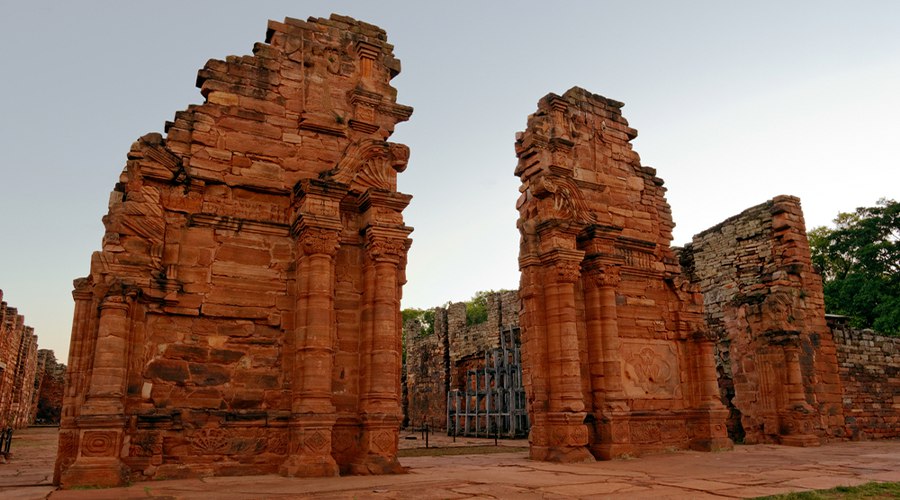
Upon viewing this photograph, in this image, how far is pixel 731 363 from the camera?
1739 cm

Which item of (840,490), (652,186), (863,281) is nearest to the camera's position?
(840,490)

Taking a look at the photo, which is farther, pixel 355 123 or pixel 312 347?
pixel 355 123

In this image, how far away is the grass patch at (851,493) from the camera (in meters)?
5.93

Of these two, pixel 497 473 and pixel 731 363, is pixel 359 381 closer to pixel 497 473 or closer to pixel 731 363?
pixel 497 473

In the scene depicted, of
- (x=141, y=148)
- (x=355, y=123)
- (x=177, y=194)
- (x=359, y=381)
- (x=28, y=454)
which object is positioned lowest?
(x=28, y=454)

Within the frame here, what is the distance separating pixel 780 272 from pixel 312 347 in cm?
1361

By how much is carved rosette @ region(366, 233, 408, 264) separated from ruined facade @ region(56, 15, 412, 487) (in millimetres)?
29

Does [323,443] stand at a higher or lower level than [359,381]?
lower

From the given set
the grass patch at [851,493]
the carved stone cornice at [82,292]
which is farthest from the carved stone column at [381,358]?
the grass patch at [851,493]

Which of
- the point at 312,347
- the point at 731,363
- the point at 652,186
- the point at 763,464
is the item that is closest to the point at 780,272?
the point at 731,363

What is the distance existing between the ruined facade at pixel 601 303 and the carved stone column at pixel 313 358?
399 centimetres

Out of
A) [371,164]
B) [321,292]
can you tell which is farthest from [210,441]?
[371,164]

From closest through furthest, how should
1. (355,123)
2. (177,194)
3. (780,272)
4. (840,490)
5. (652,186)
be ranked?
1. (840,490)
2. (177,194)
3. (355,123)
4. (652,186)
5. (780,272)

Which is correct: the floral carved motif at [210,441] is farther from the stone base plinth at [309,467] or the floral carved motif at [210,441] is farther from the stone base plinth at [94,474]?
the stone base plinth at [94,474]
